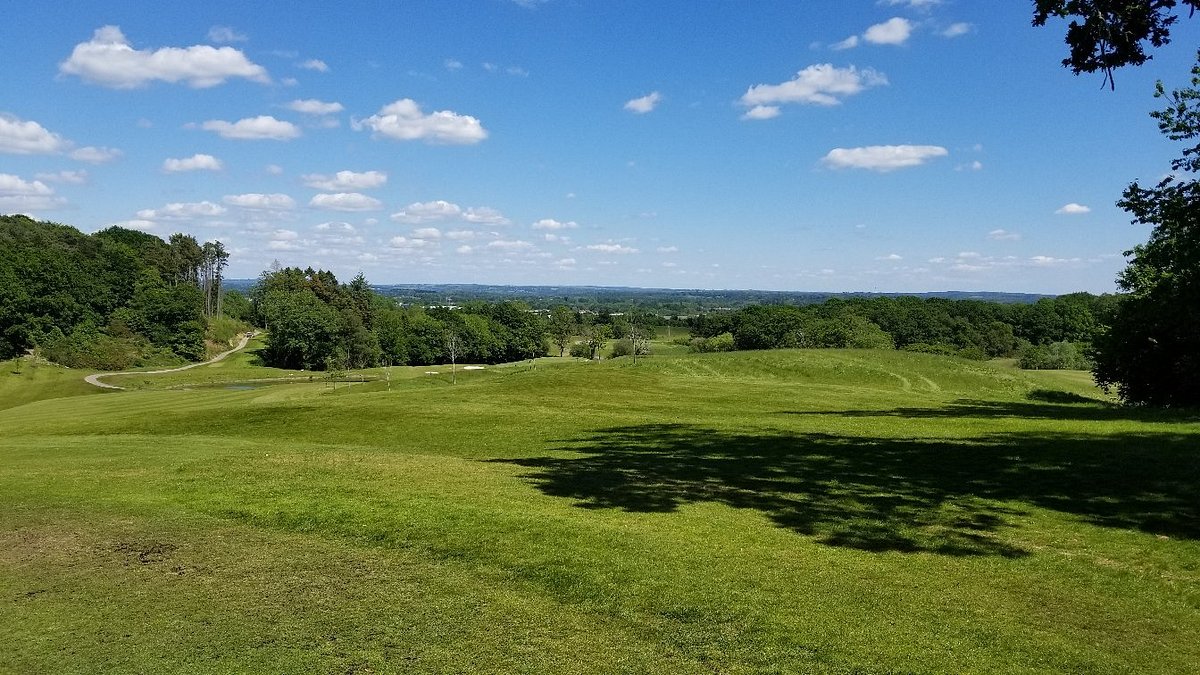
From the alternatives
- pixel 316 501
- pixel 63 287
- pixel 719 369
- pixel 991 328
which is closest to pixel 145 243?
pixel 63 287

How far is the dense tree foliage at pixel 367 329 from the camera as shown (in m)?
136

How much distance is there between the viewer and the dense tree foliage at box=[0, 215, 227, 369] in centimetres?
11794

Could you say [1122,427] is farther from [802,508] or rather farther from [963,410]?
[802,508]

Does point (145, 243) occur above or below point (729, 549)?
above

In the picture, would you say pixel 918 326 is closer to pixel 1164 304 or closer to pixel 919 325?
→ pixel 919 325

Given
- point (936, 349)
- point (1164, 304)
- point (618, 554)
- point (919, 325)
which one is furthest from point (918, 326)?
point (618, 554)

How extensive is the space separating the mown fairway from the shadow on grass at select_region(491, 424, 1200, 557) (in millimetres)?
98

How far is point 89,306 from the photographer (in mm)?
132125

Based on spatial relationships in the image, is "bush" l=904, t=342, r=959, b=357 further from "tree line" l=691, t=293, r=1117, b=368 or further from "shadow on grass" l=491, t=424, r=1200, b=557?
"shadow on grass" l=491, t=424, r=1200, b=557

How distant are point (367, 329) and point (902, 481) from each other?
A: 153579 mm

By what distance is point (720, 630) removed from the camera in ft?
26.3

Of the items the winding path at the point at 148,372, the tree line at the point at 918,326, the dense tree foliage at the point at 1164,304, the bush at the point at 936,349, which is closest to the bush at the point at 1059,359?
the tree line at the point at 918,326

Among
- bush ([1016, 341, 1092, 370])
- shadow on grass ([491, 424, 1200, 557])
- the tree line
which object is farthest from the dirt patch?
bush ([1016, 341, 1092, 370])

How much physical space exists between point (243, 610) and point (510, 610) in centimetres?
339
